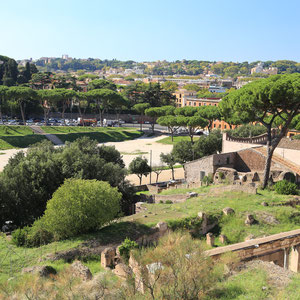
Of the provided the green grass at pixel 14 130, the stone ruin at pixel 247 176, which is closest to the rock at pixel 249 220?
the stone ruin at pixel 247 176

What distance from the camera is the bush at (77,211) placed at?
16719mm

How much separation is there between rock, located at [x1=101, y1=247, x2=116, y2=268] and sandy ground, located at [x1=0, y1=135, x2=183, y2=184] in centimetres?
2318

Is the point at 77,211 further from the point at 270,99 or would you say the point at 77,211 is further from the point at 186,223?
the point at 270,99

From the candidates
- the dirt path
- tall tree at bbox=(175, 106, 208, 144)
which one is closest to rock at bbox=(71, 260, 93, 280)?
the dirt path

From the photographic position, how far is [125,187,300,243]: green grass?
17875 millimetres

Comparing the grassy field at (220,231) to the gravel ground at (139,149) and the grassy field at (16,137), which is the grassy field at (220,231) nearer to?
the gravel ground at (139,149)

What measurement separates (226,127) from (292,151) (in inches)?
1706

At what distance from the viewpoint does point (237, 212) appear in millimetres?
19156

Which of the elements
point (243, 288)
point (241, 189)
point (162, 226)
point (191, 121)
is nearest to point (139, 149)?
point (191, 121)

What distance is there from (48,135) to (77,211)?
4740 cm

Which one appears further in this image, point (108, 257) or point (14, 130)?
point (14, 130)

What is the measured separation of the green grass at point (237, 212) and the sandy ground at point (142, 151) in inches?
670

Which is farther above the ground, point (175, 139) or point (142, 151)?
point (175, 139)

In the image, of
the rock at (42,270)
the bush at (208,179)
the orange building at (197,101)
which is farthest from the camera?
the orange building at (197,101)
